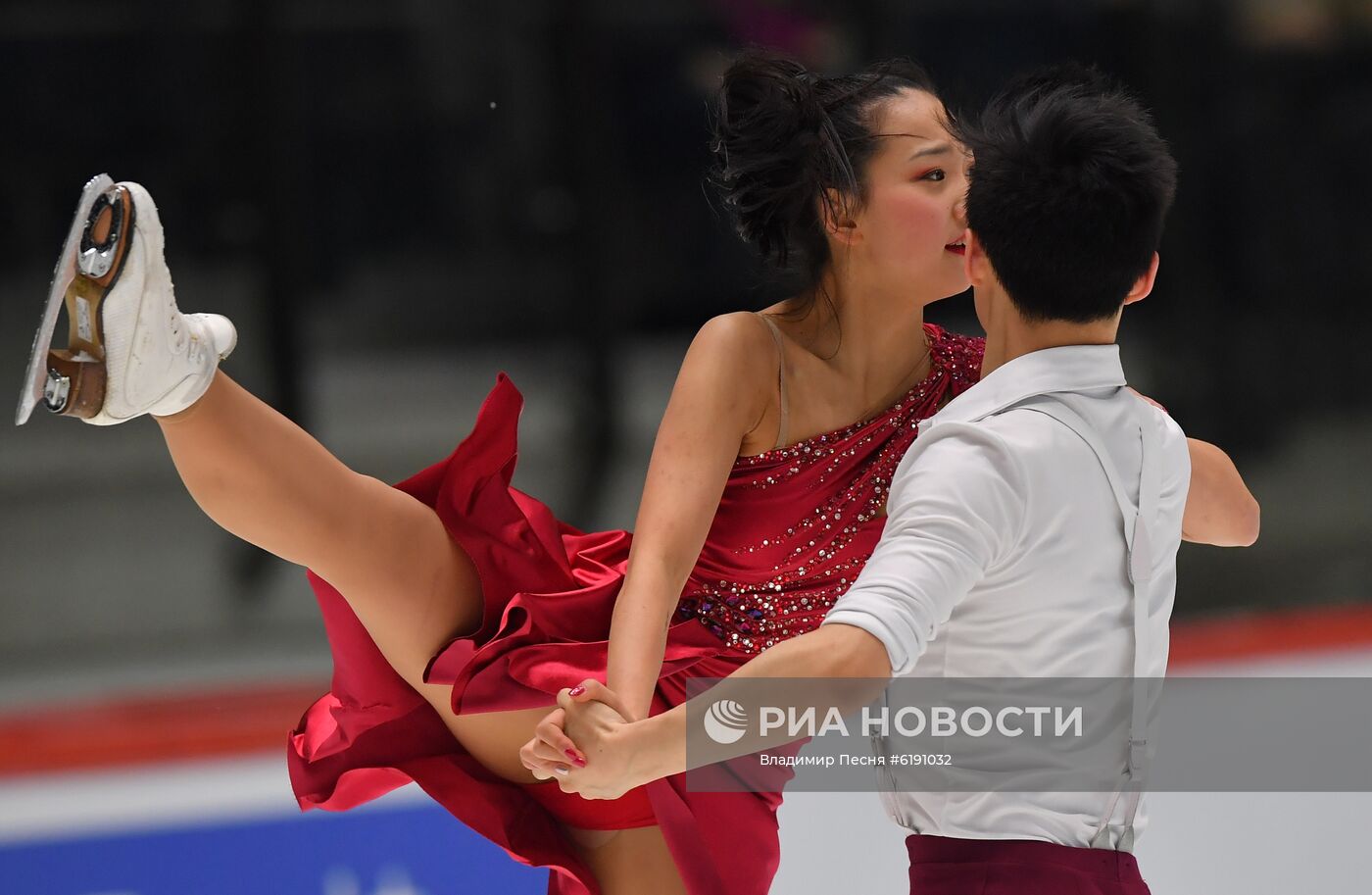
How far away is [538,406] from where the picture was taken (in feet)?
18.5

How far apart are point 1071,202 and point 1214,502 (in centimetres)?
49

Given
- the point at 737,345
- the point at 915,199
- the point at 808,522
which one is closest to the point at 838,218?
the point at 915,199

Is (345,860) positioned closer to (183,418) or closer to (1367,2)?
(183,418)

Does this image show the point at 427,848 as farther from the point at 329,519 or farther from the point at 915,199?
the point at 915,199

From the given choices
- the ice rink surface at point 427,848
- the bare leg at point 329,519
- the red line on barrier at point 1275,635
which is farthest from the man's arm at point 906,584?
the red line on barrier at point 1275,635

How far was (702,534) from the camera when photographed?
1.73 meters

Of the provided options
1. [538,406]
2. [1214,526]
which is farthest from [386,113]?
[1214,526]

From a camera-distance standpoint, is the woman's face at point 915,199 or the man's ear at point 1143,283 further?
the woman's face at point 915,199

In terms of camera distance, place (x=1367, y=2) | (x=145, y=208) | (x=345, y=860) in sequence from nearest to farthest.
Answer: (x=145, y=208)
(x=345, y=860)
(x=1367, y=2)

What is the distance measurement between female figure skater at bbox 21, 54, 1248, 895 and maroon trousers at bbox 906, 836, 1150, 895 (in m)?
0.42

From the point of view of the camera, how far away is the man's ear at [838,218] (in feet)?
6.09

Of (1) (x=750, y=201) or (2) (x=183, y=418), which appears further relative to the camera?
(1) (x=750, y=201)

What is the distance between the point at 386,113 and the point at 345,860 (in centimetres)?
370

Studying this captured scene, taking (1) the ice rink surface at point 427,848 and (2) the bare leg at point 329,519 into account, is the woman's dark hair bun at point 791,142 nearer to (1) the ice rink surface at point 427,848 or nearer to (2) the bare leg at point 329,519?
(2) the bare leg at point 329,519
